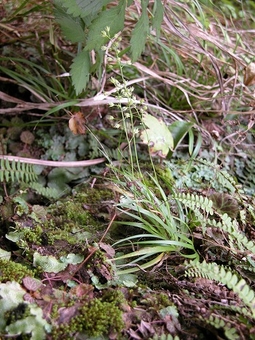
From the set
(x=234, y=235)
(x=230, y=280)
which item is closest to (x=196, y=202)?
(x=234, y=235)

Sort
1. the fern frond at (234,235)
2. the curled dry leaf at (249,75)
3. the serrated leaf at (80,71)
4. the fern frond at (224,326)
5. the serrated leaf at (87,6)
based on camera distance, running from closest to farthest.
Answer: the fern frond at (224,326)
the fern frond at (234,235)
the serrated leaf at (87,6)
the serrated leaf at (80,71)
the curled dry leaf at (249,75)

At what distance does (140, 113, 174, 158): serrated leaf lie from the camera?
178 centimetres

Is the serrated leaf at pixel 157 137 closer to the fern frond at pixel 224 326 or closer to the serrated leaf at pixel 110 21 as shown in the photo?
the serrated leaf at pixel 110 21

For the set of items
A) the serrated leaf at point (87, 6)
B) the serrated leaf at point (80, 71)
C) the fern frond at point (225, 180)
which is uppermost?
the serrated leaf at point (87, 6)

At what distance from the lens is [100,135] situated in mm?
2021

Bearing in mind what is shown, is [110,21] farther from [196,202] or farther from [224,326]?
[224,326]

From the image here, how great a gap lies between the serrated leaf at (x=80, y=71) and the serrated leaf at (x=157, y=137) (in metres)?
0.35

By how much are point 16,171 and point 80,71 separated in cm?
53

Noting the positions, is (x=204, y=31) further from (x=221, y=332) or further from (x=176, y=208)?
(x=221, y=332)

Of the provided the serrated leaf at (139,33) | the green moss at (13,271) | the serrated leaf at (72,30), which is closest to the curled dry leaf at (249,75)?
the serrated leaf at (139,33)

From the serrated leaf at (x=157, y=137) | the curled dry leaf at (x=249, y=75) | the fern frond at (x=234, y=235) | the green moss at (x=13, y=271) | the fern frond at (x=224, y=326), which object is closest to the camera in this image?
the fern frond at (x=224, y=326)

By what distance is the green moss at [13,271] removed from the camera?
Result: 1142 mm

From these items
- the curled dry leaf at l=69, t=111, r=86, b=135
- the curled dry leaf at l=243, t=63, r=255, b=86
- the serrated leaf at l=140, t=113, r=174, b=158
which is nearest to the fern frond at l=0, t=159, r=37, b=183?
the curled dry leaf at l=69, t=111, r=86, b=135

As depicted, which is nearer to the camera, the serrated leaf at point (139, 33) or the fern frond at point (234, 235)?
the fern frond at point (234, 235)
